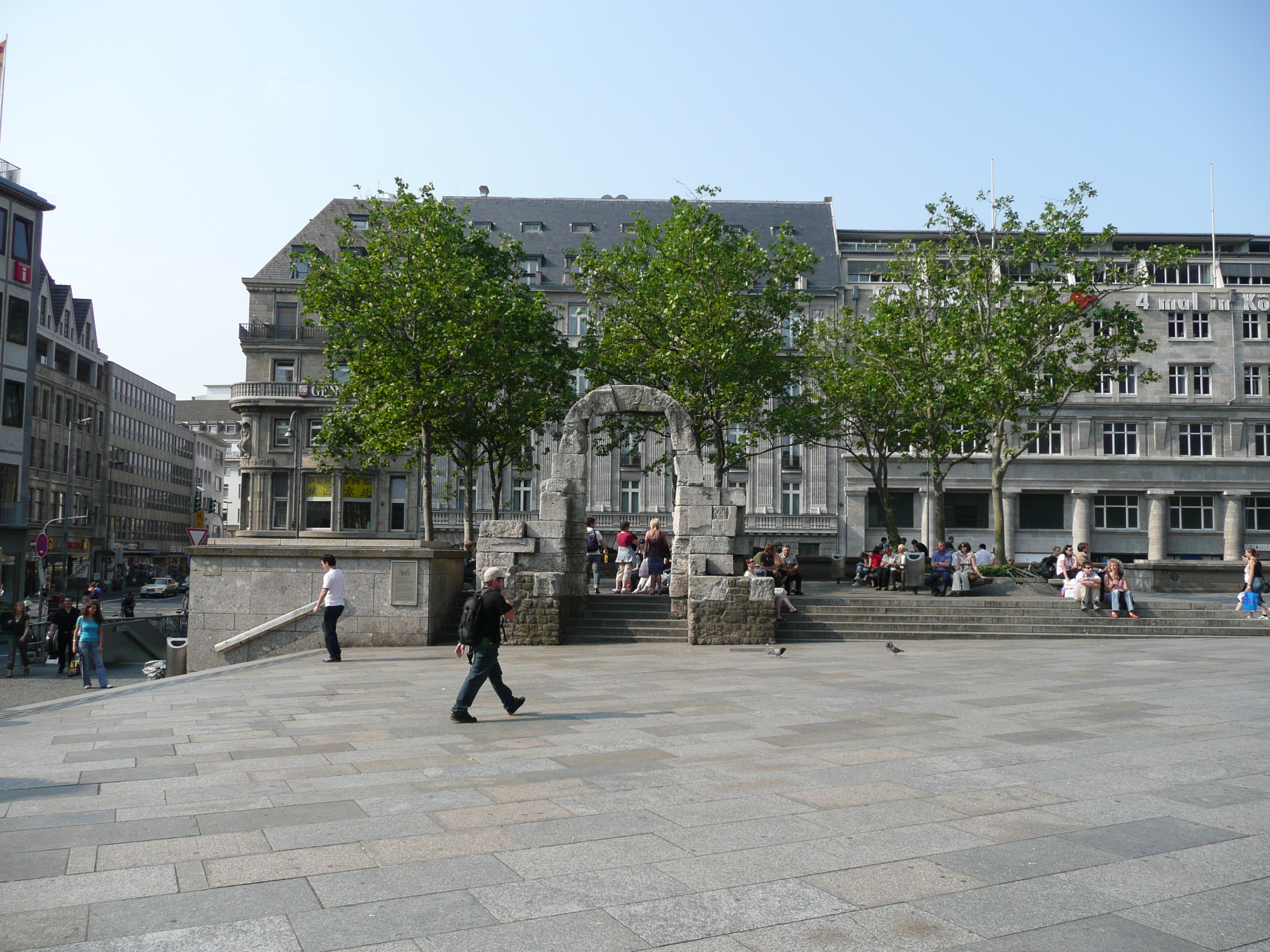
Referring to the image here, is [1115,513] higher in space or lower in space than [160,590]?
higher

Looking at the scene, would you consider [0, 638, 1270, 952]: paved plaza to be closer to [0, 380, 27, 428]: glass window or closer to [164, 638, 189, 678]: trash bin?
[164, 638, 189, 678]: trash bin

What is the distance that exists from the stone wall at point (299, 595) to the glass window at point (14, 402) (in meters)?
35.1

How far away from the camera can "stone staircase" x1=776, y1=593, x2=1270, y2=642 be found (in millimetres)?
21359

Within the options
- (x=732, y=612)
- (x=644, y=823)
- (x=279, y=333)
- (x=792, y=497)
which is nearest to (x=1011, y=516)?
(x=792, y=497)

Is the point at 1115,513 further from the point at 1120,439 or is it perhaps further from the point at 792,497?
the point at 792,497

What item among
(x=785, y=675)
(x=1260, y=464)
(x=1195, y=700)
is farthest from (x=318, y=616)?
(x=1260, y=464)

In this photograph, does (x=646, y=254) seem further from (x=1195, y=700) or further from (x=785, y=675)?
(x=1195, y=700)

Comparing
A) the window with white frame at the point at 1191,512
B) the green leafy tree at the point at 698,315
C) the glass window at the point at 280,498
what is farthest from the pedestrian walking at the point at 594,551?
the window with white frame at the point at 1191,512

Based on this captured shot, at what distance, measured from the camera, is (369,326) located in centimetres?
3250

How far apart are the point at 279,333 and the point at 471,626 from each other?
5428 cm

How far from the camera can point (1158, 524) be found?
177 feet

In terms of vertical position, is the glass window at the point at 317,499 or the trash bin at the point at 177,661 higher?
the glass window at the point at 317,499

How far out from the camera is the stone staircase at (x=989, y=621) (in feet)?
70.1

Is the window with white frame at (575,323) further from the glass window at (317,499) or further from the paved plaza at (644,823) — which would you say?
the paved plaza at (644,823)
